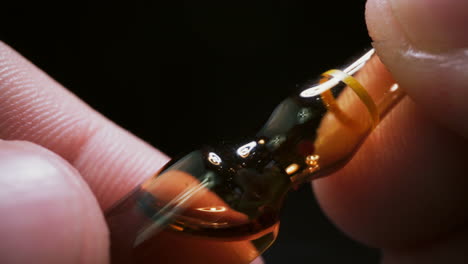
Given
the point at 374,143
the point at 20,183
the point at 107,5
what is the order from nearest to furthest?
the point at 20,183 < the point at 374,143 < the point at 107,5

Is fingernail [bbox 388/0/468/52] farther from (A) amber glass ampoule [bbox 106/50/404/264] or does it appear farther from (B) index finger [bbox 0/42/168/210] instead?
(B) index finger [bbox 0/42/168/210]

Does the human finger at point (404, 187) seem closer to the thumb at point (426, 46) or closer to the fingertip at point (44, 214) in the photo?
the thumb at point (426, 46)

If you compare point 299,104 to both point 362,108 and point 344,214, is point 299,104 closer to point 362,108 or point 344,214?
point 362,108

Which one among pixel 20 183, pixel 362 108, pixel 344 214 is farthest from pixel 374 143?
pixel 20 183

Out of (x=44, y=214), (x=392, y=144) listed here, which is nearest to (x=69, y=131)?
(x=44, y=214)

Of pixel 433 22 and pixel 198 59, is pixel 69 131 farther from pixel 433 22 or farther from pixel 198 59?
pixel 433 22

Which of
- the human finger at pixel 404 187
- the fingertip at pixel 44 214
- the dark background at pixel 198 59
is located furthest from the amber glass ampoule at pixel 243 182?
the dark background at pixel 198 59

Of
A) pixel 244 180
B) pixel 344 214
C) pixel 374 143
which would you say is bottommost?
pixel 344 214
